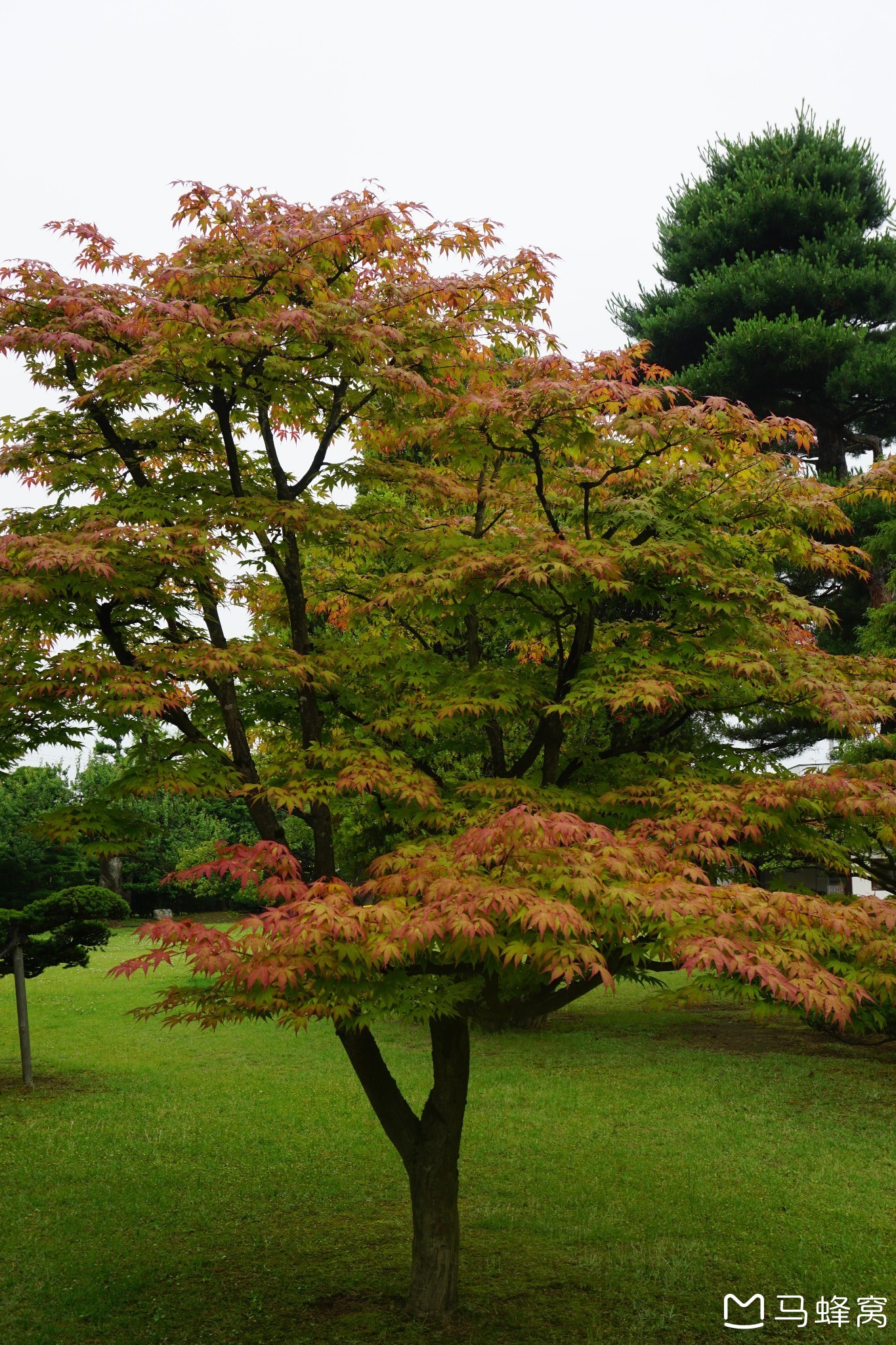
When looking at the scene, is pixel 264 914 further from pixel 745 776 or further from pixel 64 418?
pixel 64 418

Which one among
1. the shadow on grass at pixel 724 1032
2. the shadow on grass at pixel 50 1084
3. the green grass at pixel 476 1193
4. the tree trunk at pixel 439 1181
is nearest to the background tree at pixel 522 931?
the tree trunk at pixel 439 1181

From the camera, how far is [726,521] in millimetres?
6711

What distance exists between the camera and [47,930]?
13305 millimetres

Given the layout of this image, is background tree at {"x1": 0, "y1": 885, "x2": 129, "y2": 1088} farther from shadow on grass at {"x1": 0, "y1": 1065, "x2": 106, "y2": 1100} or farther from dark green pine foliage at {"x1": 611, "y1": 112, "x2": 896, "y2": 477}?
dark green pine foliage at {"x1": 611, "y1": 112, "x2": 896, "y2": 477}

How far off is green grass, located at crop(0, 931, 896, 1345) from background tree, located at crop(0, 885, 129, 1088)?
1.25 meters

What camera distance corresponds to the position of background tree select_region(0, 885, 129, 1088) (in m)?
13.0

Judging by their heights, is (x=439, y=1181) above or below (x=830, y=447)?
below

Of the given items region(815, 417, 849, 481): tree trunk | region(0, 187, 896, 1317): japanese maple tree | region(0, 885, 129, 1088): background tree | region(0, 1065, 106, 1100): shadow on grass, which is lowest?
region(0, 1065, 106, 1100): shadow on grass

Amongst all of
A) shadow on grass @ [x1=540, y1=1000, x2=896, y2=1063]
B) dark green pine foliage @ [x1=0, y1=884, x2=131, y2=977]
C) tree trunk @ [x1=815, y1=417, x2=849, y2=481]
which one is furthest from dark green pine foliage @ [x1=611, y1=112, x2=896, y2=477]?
dark green pine foliage @ [x1=0, y1=884, x2=131, y2=977]

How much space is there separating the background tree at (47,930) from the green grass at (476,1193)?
4.10ft

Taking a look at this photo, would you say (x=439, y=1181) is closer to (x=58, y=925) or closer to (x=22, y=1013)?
(x=22, y=1013)

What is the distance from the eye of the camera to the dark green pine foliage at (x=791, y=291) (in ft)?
55.4

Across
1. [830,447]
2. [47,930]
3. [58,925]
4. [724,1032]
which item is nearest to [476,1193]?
[47,930]

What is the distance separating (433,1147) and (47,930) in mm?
8452
